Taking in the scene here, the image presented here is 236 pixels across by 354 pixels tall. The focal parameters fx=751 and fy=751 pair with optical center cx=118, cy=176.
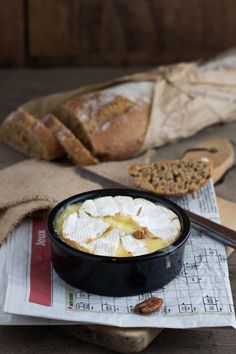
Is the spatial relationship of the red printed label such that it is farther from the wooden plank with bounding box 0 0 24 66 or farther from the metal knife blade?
the wooden plank with bounding box 0 0 24 66

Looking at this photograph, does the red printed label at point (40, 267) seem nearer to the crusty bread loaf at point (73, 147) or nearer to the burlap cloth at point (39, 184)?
the burlap cloth at point (39, 184)

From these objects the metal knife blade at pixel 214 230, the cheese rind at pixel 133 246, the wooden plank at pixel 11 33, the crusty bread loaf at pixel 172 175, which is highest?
the cheese rind at pixel 133 246

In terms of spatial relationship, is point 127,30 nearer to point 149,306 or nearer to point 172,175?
point 172,175

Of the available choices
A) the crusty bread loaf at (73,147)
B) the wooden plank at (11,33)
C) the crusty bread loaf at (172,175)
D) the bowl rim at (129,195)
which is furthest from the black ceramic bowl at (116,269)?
the wooden plank at (11,33)

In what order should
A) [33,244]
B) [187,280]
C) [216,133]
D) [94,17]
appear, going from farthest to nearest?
[94,17] < [216,133] < [33,244] < [187,280]

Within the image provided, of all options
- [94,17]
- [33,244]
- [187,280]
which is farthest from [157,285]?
[94,17]

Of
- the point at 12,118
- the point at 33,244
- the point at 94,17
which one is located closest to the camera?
the point at 33,244

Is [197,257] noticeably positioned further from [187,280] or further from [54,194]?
[54,194]
